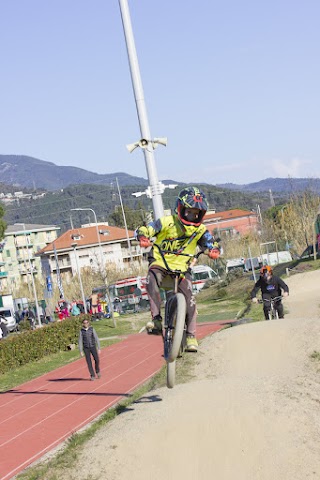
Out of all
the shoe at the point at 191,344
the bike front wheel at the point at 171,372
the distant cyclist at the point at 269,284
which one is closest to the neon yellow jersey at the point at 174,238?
the shoe at the point at 191,344

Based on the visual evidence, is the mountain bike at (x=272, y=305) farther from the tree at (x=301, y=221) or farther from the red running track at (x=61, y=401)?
the tree at (x=301, y=221)

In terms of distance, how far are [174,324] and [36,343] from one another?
2229 centimetres

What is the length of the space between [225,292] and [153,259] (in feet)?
140

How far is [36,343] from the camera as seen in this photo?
1224 inches

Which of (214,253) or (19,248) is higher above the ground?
(19,248)

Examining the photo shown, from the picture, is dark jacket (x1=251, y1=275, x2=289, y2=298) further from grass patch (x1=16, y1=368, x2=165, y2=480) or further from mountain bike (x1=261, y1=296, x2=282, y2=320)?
grass patch (x1=16, y1=368, x2=165, y2=480)

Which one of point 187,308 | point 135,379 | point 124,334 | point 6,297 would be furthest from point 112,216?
point 187,308

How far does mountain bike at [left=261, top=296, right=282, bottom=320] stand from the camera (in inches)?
765

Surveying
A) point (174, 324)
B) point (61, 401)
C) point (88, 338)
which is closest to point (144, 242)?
point (174, 324)

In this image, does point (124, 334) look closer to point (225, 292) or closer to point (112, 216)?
point (225, 292)

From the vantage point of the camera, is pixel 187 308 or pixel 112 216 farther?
pixel 112 216

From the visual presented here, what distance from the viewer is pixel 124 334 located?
1489 inches

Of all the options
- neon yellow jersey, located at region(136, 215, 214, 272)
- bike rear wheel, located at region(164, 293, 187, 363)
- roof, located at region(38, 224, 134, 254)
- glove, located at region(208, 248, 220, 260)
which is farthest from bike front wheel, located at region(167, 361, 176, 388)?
roof, located at region(38, 224, 134, 254)

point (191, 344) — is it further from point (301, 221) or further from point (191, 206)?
point (301, 221)
